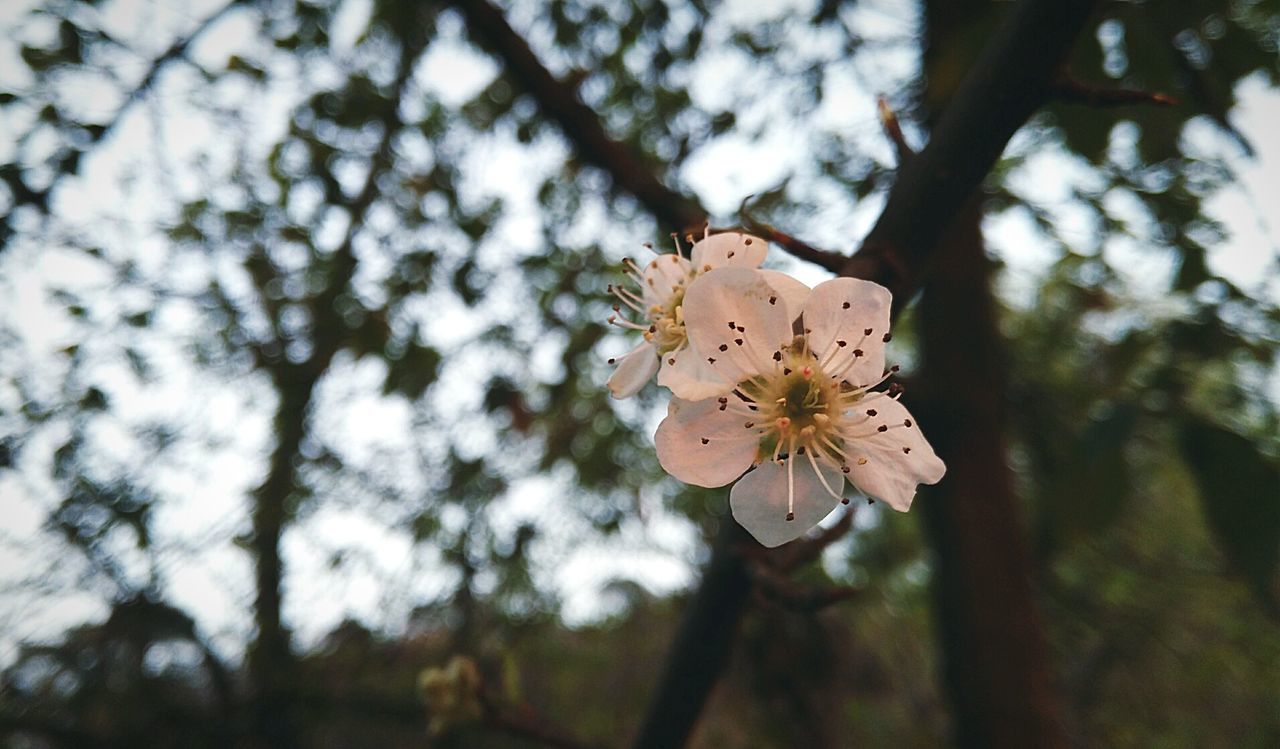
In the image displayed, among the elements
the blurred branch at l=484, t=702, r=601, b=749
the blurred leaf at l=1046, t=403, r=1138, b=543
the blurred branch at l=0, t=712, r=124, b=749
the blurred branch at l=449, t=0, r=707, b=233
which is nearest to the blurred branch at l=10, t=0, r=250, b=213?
the blurred branch at l=449, t=0, r=707, b=233

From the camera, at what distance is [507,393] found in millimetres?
2502

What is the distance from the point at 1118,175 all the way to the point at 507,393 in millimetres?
1894

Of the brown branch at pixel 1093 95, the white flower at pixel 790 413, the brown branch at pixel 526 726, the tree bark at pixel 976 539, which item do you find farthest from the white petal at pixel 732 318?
the tree bark at pixel 976 539

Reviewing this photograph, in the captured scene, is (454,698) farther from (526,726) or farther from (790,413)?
(790,413)

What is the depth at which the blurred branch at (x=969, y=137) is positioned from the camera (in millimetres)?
615

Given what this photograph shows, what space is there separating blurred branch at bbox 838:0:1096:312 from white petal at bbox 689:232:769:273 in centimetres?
10

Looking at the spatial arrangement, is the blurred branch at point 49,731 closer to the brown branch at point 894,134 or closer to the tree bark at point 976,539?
the tree bark at point 976,539

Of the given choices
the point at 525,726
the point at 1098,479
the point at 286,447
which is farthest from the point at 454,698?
the point at 286,447

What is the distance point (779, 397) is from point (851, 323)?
4.5 inches

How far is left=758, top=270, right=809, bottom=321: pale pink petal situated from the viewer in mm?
697

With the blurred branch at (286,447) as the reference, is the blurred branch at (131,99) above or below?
above

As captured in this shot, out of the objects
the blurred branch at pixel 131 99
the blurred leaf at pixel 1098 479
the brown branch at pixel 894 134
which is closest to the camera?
the brown branch at pixel 894 134

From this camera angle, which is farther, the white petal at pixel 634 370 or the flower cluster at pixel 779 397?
the white petal at pixel 634 370

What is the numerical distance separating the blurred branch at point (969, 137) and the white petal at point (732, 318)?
7 centimetres
